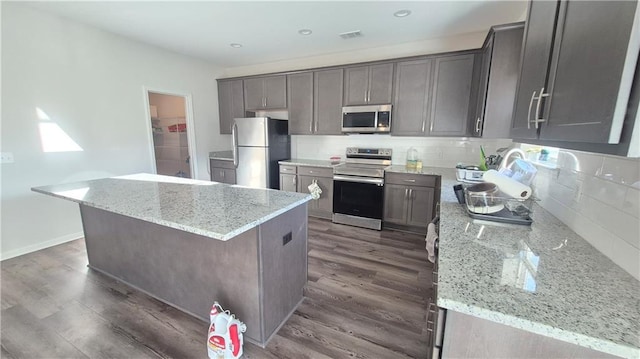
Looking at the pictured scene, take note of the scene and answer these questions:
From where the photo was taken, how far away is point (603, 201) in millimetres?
1048

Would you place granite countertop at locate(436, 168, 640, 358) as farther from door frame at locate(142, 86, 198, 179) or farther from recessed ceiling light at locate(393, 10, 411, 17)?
door frame at locate(142, 86, 198, 179)

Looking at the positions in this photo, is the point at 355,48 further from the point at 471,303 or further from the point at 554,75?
the point at 471,303

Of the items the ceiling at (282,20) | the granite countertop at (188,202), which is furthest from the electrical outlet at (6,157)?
the ceiling at (282,20)

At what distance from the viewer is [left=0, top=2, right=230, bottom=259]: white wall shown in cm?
266

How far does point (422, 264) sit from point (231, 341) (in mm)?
1982

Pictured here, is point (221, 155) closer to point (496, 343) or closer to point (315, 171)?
point (315, 171)

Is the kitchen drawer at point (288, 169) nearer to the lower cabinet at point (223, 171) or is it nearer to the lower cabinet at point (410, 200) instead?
the lower cabinet at point (223, 171)

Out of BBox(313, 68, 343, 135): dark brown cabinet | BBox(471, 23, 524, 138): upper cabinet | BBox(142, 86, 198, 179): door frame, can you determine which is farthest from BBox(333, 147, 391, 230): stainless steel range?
BBox(142, 86, 198, 179): door frame

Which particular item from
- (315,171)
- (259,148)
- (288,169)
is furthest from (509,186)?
(259,148)

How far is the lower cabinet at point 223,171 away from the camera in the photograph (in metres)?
4.65

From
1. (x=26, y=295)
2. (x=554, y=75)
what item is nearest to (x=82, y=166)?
(x=26, y=295)

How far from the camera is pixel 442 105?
10.9 feet

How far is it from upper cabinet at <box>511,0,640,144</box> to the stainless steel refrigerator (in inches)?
135

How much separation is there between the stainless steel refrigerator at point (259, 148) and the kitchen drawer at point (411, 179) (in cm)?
190
